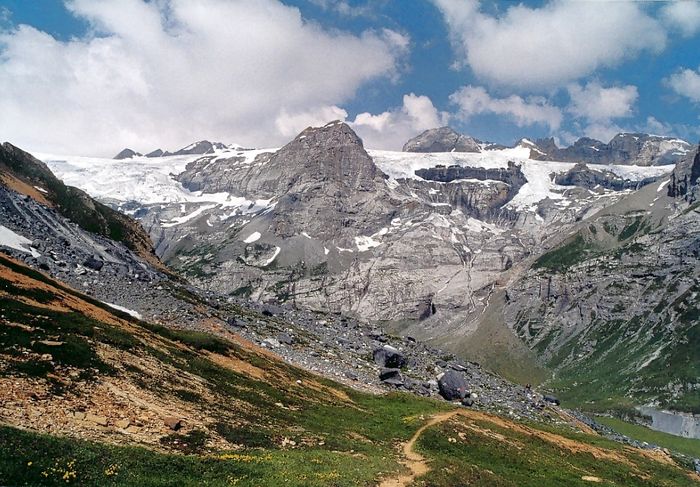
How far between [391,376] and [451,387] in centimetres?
1031

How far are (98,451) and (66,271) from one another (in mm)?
59738

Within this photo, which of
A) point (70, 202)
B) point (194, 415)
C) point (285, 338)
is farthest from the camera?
point (70, 202)

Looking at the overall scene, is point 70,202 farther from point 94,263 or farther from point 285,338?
point 285,338

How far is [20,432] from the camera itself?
77.9ft

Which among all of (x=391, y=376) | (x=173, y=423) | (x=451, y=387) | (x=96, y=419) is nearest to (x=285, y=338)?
(x=391, y=376)

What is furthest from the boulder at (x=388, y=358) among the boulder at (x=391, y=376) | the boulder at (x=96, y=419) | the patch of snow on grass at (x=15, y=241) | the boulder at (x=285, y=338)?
the boulder at (x=96, y=419)

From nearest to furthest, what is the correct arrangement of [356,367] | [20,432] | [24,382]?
[20,432]
[24,382]
[356,367]

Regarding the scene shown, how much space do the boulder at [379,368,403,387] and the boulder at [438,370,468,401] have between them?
7.12 m

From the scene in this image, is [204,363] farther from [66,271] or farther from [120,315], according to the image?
[66,271]

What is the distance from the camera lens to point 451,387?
83.5 meters

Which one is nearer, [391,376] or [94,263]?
[391,376]

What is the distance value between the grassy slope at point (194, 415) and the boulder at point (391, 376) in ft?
44.1

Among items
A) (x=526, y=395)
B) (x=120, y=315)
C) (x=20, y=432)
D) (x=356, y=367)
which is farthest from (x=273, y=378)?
(x=526, y=395)

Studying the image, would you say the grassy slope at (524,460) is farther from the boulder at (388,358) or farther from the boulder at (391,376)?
the boulder at (388,358)
